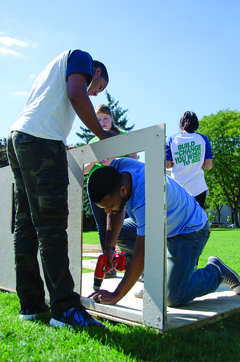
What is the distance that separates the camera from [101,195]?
222 centimetres

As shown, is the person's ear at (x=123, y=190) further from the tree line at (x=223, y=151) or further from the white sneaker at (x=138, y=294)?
the tree line at (x=223, y=151)

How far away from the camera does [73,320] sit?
6.50 feet

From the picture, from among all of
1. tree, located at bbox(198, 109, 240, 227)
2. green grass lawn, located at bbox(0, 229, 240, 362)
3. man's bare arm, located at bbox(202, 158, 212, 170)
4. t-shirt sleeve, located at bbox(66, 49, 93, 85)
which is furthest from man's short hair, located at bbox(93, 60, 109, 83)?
tree, located at bbox(198, 109, 240, 227)

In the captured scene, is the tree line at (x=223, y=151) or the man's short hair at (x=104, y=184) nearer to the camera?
the man's short hair at (x=104, y=184)

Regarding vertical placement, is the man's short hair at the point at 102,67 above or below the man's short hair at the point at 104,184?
above

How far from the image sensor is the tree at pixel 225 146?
1220 inches

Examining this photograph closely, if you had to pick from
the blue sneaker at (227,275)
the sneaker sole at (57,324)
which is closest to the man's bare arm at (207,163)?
the blue sneaker at (227,275)

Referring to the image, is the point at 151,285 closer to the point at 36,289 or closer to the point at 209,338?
the point at 209,338

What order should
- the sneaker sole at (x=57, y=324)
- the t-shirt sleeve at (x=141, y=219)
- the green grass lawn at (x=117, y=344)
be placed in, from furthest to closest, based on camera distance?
1. the t-shirt sleeve at (x=141, y=219)
2. the sneaker sole at (x=57, y=324)
3. the green grass lawn at (x=117, y=344)

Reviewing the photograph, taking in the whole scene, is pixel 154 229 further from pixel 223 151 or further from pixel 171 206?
pixel 223 151

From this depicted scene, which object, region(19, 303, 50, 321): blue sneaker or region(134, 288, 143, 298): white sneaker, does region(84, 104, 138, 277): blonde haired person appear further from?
region(19, 303, 50, 321): blue sneaker

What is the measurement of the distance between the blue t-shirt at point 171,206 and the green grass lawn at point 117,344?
0.67 meters

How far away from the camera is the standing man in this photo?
80.7 inches

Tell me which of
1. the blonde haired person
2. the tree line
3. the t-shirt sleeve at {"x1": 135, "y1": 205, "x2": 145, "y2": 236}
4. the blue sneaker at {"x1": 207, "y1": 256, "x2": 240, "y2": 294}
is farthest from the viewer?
the tree line
